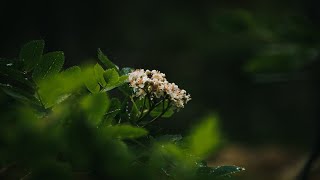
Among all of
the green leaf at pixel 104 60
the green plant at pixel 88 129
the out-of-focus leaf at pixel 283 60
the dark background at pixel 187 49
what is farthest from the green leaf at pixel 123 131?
the dark background at pixel 187 49

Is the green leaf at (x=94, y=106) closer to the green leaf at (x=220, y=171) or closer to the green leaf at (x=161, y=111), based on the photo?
the green leaf at (x=220, y=171)

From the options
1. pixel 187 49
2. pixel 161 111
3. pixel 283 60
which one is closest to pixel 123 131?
pixel 161 111

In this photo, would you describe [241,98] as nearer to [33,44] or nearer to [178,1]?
[178,1]

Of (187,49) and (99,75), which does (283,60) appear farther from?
(187,49)

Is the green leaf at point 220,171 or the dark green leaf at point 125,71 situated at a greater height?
the dark green leaf at point 125,71

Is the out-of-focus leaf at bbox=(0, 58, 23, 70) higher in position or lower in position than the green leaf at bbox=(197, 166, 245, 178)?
higher

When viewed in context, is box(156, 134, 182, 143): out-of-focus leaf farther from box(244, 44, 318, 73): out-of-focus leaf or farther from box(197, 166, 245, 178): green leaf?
box(244, 44, 318, 73): out-of-focus leaf

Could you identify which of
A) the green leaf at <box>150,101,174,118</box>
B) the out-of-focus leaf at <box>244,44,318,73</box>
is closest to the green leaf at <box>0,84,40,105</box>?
the green leaf at <box>150,101,174,118</box>

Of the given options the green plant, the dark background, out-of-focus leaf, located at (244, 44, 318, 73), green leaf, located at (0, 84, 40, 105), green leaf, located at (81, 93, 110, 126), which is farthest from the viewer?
the dark background
